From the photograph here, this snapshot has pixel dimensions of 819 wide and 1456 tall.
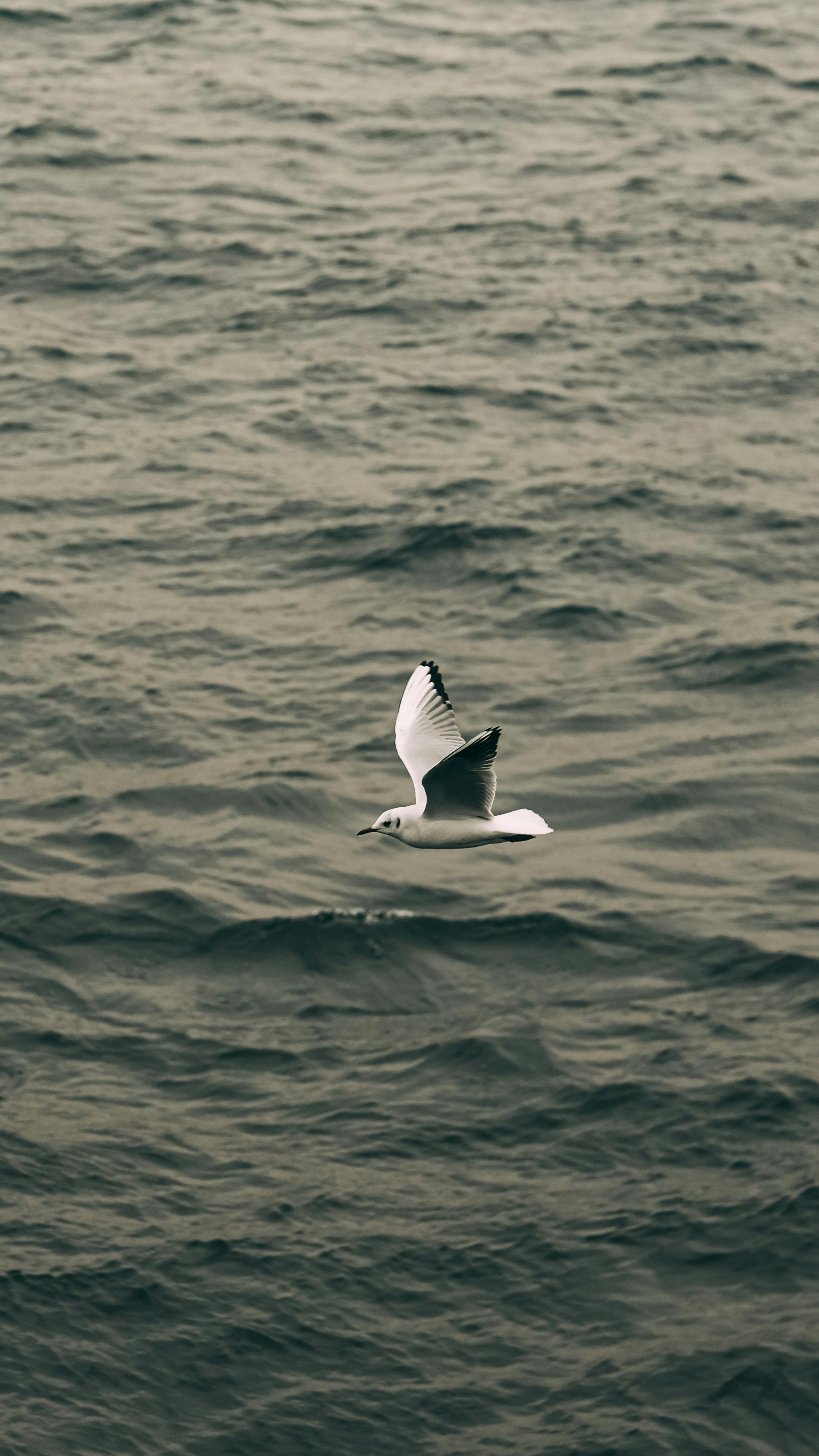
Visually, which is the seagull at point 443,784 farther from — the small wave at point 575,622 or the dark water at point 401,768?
the small wave at point 575,622

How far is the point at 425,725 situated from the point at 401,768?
8.82 m

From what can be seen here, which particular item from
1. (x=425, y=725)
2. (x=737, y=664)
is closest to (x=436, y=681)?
(x=425, y=725)

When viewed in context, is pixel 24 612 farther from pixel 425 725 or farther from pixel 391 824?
pixel 391 824

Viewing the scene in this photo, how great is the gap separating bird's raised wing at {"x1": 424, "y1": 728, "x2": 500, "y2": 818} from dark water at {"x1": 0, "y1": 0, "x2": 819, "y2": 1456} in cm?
637

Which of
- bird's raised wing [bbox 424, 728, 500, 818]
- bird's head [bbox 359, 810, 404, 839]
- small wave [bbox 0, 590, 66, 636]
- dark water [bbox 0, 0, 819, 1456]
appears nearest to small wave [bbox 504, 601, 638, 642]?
dark water [bbox 0, 0, 819, 1456]

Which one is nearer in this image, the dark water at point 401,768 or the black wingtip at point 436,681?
the black wingtip at point 436,681

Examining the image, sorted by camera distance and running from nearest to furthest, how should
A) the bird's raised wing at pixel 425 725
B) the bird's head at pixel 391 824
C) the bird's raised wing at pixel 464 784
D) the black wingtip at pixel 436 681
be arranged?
the bird's raised wing at pixel 464 784 → the bird's head at pixel 391 824 → the black wingtip at pixel 436 681 → the bird's raised wing at pixel 425 725

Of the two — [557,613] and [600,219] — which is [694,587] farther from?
[600,219]

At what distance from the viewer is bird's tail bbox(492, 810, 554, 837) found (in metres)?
13.0

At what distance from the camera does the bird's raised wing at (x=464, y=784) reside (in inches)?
508

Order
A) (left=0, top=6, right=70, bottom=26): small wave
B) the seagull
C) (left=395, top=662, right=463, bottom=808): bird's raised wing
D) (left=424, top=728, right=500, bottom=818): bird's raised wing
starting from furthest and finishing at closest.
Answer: (left=0, top=6, right=70, bottom=26): small wave
(left=395, top=662, right=463, bottom=808): bird's raised wing
the seagull
(left=424, top=728, right=500, bottom=818): bird's raised wing

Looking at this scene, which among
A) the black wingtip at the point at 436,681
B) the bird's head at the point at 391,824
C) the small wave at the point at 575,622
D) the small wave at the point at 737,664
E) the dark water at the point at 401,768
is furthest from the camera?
the small wave at the point at 575,622

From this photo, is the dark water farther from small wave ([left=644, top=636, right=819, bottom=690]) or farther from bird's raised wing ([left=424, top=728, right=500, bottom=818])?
bird's raised wing ([left=424, top=728, right=500, bottom=818])

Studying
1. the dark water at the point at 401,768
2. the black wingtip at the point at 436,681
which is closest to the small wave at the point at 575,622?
the dark water at the point at 401,768
